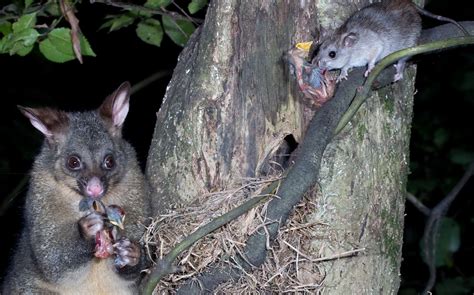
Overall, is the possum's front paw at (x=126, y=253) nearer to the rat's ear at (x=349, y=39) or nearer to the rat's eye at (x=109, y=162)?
the rat's eye at (x=109, y=162)

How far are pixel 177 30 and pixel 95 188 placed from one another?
1.24m

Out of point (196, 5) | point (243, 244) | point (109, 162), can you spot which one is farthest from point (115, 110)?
point (243, 244)

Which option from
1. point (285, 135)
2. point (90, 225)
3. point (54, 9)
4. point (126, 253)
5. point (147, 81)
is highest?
point (54, 9)

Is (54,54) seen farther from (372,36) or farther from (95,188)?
(372,36)

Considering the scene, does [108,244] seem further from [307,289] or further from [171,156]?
[307,289]

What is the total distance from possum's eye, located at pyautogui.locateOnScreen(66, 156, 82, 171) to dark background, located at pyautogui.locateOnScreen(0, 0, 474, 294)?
2537 mm

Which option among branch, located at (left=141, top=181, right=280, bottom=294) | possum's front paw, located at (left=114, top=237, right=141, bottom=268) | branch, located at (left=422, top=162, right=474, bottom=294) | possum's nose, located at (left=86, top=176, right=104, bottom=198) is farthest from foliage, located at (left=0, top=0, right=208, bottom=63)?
branch, located at (left=422, top=162, right=474, bottom=294)

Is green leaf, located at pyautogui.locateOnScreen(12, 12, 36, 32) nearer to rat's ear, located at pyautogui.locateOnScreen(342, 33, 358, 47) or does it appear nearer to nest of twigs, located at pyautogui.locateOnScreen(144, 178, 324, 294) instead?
nest of twigs, located at pyautogui.locateOnScreen(144, 178, 324, 294)

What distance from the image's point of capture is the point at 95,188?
13.4ft

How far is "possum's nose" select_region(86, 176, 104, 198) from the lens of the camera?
13.4 feet

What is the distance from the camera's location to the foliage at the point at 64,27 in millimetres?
4281

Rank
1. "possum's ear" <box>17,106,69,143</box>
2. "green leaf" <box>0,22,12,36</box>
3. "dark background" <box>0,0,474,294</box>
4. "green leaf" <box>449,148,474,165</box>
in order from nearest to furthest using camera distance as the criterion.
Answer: "possum's ear" <box>17,106,69,143</box>, "green leaf" <box>0,22,12,36</box>, "green leaf" <box>449,148,474,165</box>, "dark background" <box>0,0,474,294</box>

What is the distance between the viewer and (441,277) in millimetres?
7004

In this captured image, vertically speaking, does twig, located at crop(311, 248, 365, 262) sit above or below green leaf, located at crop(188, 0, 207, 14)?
below
